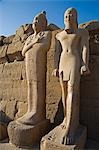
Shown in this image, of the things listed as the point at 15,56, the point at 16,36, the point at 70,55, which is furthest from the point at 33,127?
the point at 16,36

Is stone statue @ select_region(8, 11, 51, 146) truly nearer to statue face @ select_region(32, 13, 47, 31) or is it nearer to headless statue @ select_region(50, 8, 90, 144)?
statue face @ select_region(32, 13, 47, 31)

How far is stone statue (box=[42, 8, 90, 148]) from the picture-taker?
3.54 metres

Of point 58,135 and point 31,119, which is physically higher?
point 31,119

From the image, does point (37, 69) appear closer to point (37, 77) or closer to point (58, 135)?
point (37, 77)

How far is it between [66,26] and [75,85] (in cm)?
103

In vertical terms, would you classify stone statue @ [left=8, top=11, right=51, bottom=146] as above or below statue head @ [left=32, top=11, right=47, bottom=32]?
below

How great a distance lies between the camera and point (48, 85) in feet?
15.9

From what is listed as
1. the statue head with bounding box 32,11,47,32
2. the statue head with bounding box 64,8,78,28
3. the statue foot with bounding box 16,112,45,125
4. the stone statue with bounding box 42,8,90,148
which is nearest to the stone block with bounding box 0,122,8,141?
the statue foot with bounding box 16,112,45,125

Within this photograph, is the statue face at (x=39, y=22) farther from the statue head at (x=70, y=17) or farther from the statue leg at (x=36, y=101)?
the statue leg at (x=36, y=101)

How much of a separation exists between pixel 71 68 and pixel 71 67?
0.02 m

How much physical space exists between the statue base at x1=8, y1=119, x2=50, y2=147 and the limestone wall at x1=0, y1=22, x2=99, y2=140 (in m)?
A: 0.82

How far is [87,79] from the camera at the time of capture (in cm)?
433

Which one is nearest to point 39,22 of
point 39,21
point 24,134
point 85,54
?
point 39,21

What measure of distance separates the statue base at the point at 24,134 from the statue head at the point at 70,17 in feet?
5.99
